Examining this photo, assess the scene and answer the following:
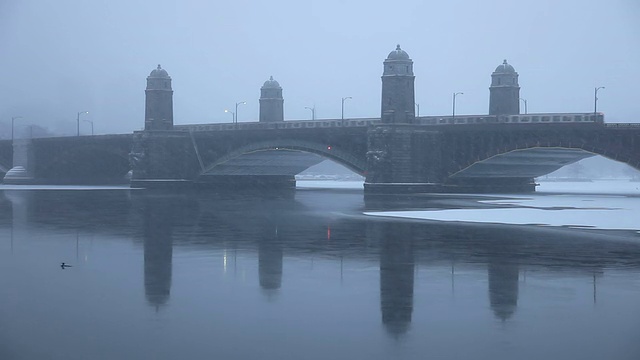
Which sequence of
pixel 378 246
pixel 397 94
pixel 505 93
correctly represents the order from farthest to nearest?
pixel 505 93, pixel 397 94, pixel 378 246

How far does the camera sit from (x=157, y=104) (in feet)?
376

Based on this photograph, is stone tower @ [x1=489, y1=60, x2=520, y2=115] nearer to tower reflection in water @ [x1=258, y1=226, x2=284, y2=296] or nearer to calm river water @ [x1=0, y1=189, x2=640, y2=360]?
calm river water @ [x1=0, y1=189, x2=640, y2=360]

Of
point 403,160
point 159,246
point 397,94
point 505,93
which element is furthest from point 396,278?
point 505,93

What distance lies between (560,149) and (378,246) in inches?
2220

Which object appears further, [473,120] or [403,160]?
[473,120]

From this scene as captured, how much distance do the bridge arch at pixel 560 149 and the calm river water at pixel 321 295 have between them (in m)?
42.7

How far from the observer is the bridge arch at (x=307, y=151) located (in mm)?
94562

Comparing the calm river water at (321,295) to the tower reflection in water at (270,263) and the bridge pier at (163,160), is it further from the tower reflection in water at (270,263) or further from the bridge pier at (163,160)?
the bridge pier at (163,160)

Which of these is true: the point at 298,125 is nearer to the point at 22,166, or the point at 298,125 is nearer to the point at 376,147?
the point at 376,147

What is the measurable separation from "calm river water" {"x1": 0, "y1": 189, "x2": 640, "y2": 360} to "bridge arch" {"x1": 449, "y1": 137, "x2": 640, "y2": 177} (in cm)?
4273

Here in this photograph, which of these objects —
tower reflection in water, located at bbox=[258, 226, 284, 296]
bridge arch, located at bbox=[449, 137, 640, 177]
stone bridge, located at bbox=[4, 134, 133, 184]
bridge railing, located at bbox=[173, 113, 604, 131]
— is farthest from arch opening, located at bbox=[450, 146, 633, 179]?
stone bridge, located at bbox=[4, 134, 133, 184]

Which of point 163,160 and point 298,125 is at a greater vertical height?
point 298,125

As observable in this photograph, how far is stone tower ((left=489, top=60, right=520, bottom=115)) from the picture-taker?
103 m

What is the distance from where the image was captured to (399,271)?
75.4 ft
